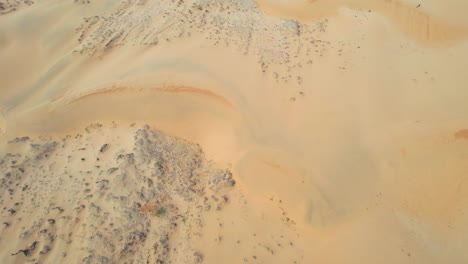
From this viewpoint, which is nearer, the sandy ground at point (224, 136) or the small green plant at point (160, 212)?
the sandy ground at point (224, 136)

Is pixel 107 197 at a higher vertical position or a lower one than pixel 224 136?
lower

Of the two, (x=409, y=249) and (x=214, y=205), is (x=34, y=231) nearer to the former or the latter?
(x=214, y=205)

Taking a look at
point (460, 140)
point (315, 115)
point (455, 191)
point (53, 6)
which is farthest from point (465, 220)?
point (53, 6)

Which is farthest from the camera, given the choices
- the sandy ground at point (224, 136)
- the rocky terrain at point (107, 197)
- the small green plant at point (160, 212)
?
the small green plant at point (160, 212)

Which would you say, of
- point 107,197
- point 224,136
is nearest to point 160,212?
point 107,197

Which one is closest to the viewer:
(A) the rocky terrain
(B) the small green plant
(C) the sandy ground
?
A: (A) the rocky terrain

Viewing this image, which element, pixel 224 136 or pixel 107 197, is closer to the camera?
pixel 107 197

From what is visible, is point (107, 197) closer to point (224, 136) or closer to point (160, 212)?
point (160, 212)

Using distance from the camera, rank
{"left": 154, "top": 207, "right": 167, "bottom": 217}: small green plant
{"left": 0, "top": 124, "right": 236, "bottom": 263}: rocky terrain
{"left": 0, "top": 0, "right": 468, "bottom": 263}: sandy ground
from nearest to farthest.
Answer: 1. {"left": 0, "top": 124, "right": 236, "bottom": 263}: rocky terrain
2. {"left": 0, "top": 0, "right": 468, "bottom": 263}: sandy ground
3. {"left": 154, "top": 207, "right": 167, "bottom": 217}: small green plant
